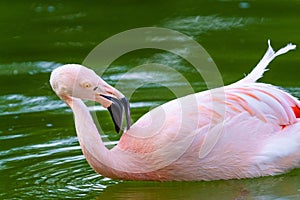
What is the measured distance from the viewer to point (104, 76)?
29.5 feet

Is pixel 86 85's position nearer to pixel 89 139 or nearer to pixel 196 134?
pixel 89 139

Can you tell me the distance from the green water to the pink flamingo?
136 mm

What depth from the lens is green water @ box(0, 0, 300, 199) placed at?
21.6ft

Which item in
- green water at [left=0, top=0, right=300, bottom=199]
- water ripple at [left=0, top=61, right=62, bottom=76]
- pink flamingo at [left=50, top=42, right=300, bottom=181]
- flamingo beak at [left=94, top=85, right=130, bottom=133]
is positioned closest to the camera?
flamingo beak at [left=94, top=85, right=130, bottom=133]

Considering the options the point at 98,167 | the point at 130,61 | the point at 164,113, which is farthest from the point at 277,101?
the point at 130,61

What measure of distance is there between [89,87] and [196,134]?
838 mm

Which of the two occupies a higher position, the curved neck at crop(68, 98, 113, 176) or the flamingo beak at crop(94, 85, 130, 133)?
the flamingo beak at crop(94, 85, 130, 133)

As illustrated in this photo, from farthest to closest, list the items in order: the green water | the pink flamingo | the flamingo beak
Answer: the green water, the pink flamingo, the flamingo beak

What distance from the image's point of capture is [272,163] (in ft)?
21.8

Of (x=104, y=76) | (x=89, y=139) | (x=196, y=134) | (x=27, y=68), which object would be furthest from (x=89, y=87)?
(x=27, y=68)

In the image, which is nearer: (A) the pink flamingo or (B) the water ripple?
(A) the pink flamingo

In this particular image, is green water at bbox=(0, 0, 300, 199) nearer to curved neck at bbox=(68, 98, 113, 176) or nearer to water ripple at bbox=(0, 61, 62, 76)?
water ripple at bbox=(0, 61, 62, 76)

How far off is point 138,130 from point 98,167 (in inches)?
15.5

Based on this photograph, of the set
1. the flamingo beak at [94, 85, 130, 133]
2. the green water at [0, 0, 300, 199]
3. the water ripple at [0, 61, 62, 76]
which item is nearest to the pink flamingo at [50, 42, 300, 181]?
the flamingo beak at [94, 85, 130, 133]
